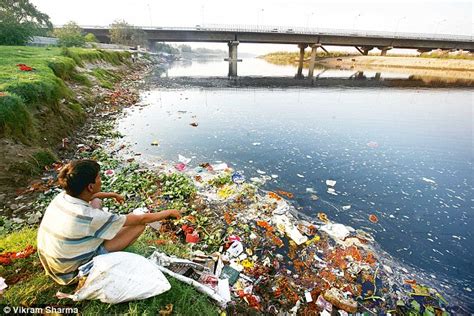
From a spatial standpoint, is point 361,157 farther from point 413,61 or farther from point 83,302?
point 413,61

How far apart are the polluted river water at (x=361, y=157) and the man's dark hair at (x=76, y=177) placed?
382 centimetres

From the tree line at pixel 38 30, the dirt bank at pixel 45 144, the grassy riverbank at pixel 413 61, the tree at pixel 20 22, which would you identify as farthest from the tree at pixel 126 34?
the dirt bank at pixel 45 144

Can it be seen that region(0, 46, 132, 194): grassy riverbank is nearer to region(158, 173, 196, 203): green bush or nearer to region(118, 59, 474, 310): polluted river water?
region(118, 59, 474, 310): polluted river water

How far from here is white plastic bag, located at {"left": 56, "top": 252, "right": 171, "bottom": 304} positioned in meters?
2.20

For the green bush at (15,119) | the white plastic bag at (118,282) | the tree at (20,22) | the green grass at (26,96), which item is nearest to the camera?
the white plastic bag at (118,282)

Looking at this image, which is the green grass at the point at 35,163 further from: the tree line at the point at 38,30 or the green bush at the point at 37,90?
the tree line at the point at 38,30

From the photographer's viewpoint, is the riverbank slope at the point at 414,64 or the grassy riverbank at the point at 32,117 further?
the riverbank slope at the point at 414,64

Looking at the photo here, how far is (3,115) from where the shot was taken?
5434 mm

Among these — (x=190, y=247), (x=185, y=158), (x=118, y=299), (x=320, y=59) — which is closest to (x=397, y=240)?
(x=190, y=247)

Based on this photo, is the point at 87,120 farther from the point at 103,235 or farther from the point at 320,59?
the point at 320,59

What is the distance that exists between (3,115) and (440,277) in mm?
8787

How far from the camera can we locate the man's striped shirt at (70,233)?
7.25ft

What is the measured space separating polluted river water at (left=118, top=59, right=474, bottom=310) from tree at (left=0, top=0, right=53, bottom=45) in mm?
13121

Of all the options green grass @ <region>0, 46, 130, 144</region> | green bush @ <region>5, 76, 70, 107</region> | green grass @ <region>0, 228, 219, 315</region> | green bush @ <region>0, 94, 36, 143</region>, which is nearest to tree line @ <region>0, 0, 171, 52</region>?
green grass @ <region>0, 46, 130, 144</region>
